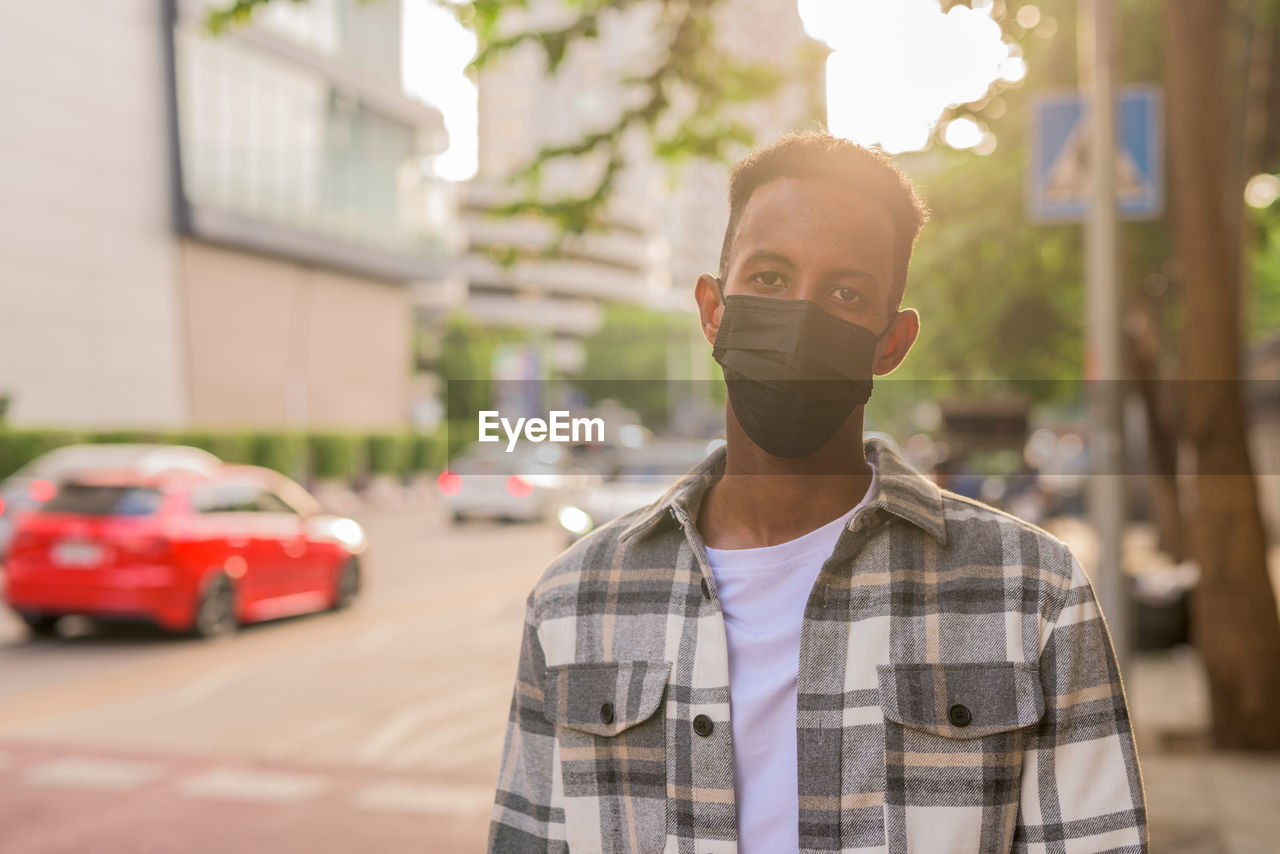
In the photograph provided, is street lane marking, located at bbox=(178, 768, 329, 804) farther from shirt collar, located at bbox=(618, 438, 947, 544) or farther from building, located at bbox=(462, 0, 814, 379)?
building, located at bbox=(462, 0, 814, 379)

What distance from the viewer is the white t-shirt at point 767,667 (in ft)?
5.76

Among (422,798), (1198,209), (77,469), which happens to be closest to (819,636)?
(422,798)

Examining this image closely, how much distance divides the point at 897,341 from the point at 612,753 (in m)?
0.69

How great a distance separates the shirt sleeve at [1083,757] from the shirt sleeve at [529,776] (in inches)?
25.9

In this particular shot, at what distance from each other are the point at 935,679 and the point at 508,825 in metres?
0.68

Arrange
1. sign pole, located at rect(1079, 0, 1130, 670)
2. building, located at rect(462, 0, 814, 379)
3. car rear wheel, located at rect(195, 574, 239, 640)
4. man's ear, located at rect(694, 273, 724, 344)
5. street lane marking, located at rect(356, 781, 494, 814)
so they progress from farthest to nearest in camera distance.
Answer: building, located at rect(462, 0, 814, 379) < car rear wheel, located at rect(195, 574, 239, 640) < sign pole, located at rect(1079, 0, 1130, 670) < street lane marking, located at rect(356, 781, 494, 814) < man's ear, located at rect(694, 273, 724, 344)

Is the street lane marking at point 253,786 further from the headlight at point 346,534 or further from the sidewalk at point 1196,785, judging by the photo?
the headlight at point 346,534

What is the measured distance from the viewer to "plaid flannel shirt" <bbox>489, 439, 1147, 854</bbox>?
5.67ft

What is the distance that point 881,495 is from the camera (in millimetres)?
1812

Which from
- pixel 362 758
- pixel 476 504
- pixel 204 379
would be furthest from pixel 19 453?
pixel 362 758

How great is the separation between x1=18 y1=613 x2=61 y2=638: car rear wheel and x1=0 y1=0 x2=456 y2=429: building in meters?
16.6

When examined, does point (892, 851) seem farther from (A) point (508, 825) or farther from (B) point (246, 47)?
(B) point (246, 47)

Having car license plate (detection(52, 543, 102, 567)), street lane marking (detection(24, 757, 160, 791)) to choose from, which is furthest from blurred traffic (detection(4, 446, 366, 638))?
street lane marking (detection(24, 757, 160, 791))

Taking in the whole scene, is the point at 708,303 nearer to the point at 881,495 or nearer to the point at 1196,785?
the point at 881,495
